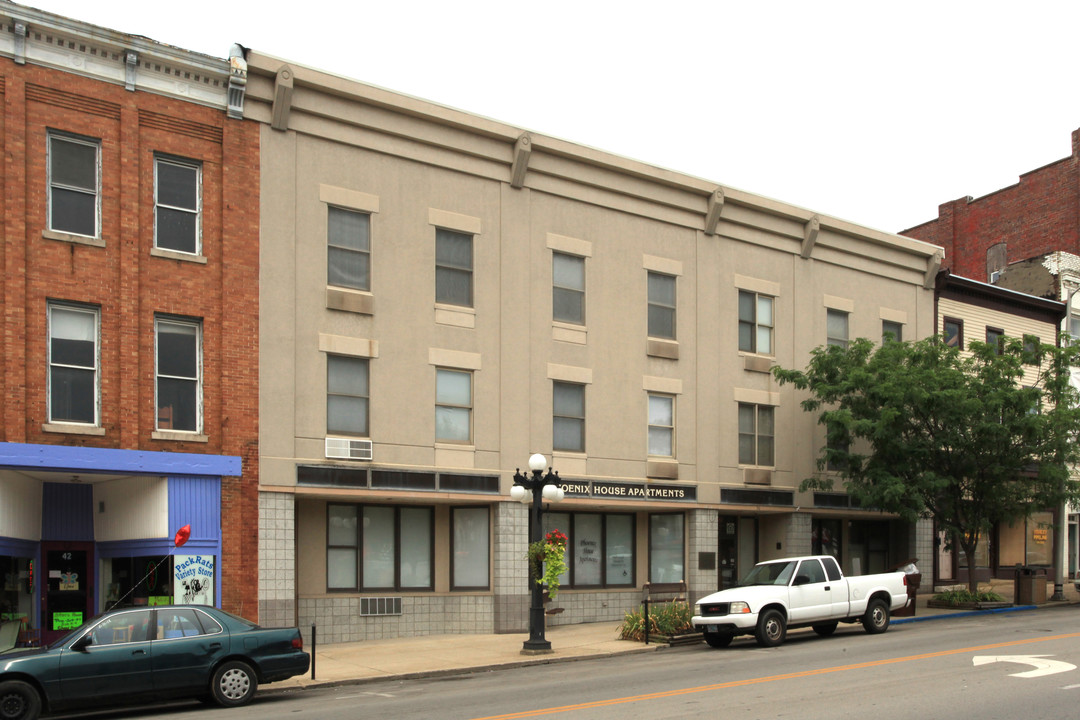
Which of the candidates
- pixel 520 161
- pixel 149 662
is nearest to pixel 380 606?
pixel 149 662

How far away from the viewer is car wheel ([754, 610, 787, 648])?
2130 cm

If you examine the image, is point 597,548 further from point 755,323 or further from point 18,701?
point 18,701

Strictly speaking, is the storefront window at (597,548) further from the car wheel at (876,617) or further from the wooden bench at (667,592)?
the car wheel at (876,617)

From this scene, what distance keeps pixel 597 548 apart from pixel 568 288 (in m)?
6.66

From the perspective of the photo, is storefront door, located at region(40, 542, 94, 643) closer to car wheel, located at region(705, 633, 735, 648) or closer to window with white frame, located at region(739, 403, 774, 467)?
car wheel, located at region(705, 633, 735, 648)

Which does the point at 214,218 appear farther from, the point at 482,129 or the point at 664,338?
the point at 664,338

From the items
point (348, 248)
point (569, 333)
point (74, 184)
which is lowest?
point (569, 333)

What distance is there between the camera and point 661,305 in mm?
29688

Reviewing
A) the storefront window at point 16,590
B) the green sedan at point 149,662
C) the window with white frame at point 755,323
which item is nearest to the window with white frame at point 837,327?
the window with white frame at point 755,323

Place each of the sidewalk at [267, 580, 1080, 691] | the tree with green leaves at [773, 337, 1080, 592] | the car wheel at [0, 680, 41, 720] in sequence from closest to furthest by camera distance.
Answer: the car wheel at [0, 680, 41, 720] < the sidewalk at [267, 580, 1080, 691] < the tree with green leaves at [773, 337, 1080, 592]

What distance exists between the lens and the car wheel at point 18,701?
46.9ft

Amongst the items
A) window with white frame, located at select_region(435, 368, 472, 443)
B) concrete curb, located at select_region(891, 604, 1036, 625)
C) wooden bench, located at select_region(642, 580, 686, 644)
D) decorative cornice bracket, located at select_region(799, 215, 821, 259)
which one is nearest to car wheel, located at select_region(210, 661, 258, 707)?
window with white frame, located at select_region(435, 368, 472, 443)

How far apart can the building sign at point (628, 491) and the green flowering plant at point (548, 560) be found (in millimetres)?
4470

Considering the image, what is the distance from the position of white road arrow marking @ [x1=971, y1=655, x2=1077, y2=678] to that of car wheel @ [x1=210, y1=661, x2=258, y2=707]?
1080 cm
